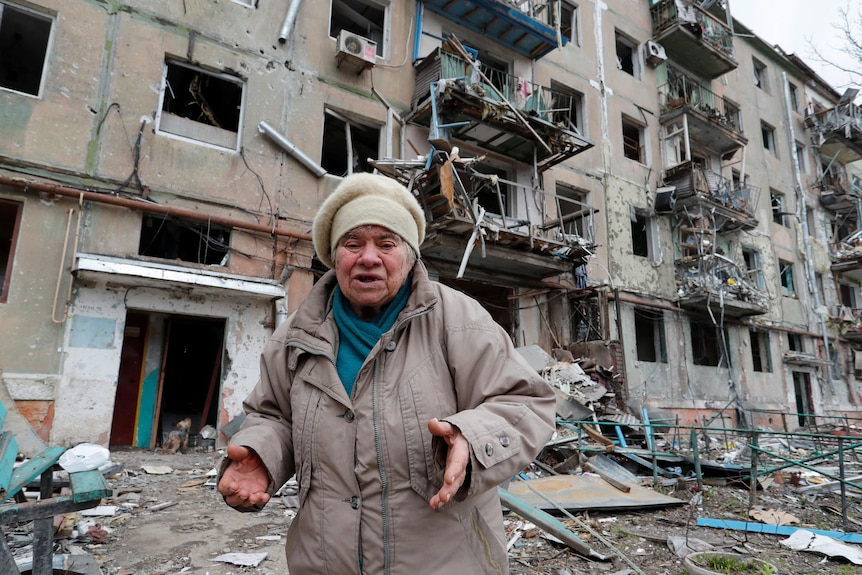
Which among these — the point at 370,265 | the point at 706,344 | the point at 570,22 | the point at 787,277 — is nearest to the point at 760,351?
the point at 706,344

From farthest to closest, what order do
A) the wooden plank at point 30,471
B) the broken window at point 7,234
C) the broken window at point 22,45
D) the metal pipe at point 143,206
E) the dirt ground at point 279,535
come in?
the broken window at point 22,45 < the metal pipe at point 143,206 < the broken window at point 7,234 < the dirt ground at point 279,535 < the wooden plank at point 30,471

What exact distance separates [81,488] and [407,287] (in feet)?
7.46

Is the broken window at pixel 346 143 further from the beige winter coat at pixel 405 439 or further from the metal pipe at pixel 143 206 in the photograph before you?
the beige winter coat at pixel 405 439

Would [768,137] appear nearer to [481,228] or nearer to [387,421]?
[481,228]

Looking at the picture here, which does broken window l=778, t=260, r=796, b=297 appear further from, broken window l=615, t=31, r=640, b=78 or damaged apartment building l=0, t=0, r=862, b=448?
broken window l=615, t=31, r=640, b=78

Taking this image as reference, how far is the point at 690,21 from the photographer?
659 inches

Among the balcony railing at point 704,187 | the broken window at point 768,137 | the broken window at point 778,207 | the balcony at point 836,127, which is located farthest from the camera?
the balcony at point 836,127

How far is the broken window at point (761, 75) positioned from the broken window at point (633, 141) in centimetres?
990

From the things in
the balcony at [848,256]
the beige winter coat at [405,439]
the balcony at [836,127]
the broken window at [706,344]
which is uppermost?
the balcony at [836,127]

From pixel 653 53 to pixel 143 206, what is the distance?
1679 centimetres

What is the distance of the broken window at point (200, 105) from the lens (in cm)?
896

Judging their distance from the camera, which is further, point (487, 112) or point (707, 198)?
point (707, 198)

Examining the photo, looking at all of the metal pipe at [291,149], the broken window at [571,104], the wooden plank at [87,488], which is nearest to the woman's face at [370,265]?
the wooden plank at [87,488]

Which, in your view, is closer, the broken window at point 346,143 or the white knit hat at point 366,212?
the white knit hat at point 366,212
